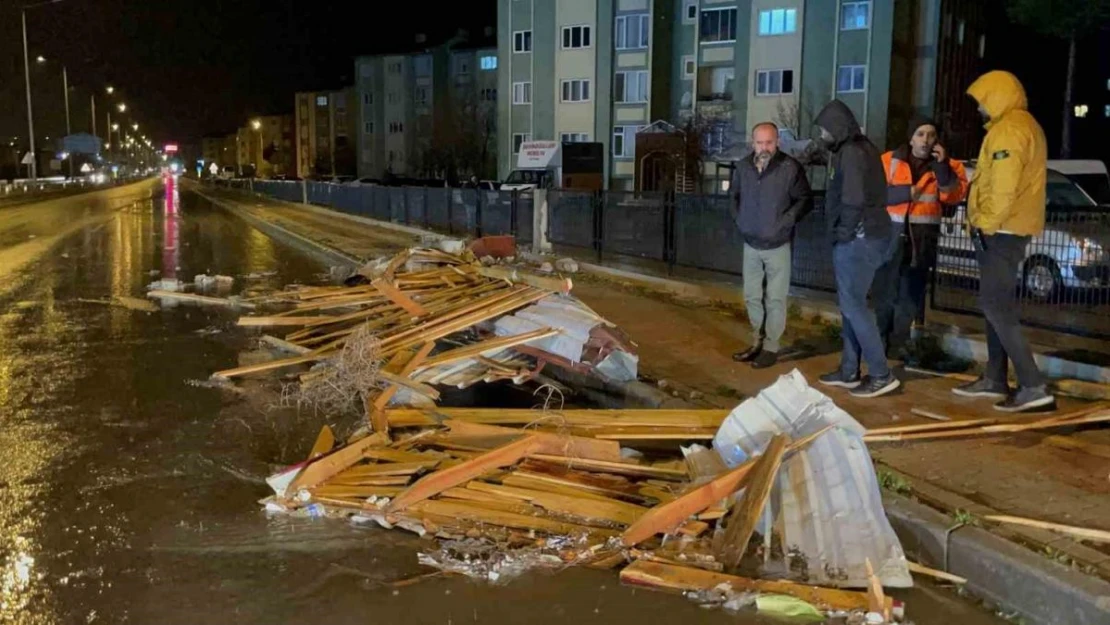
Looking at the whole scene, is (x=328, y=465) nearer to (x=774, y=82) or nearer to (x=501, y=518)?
(x=501, y=518)

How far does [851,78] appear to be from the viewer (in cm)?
4209

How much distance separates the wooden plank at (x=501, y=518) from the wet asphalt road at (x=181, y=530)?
0.74 feet

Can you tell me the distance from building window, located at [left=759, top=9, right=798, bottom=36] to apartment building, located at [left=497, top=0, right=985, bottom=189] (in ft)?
0.15

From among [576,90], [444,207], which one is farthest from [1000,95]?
[576,90]

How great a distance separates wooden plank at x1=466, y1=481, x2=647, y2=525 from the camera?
5.12m

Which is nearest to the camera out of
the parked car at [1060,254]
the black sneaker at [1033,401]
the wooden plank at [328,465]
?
the wooden plank at [328,465]

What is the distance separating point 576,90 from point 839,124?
4604 centimetres

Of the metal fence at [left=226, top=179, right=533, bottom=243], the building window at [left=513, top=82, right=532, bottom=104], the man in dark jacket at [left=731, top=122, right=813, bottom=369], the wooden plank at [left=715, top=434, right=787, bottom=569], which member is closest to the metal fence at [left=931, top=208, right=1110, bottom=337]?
the man in dark jacket at [left=731, top=122, right=813, bottom=369]

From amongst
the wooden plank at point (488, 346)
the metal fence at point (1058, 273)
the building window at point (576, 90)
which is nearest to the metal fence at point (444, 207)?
the metal fence at point (1058, 273)

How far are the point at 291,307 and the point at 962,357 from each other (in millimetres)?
8215

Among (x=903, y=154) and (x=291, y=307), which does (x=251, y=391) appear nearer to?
(x=291, y=307)

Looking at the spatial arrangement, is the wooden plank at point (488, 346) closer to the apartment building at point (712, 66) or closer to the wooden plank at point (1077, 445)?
the wooden plank at point (1077, 445)

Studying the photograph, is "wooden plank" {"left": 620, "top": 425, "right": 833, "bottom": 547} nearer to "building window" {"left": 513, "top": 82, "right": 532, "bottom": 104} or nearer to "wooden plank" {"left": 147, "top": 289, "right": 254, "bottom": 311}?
"wooden plank" {"left": 147, "top": 289, "right": 254, "bottom": 311}

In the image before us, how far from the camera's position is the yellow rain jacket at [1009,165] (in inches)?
247
